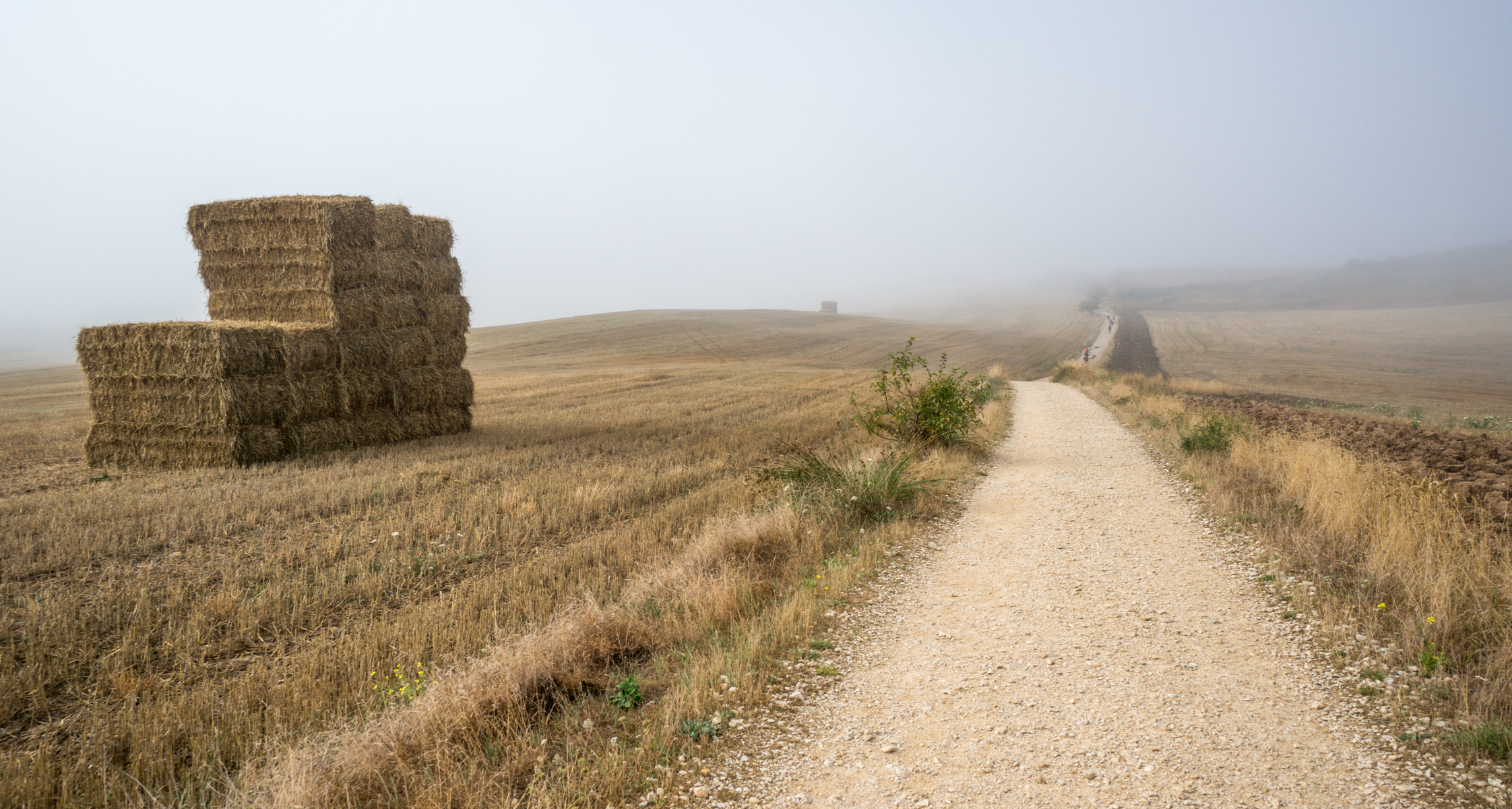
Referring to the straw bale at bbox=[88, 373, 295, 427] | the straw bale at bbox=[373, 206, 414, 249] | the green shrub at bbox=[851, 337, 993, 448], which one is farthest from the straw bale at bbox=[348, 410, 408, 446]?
the green shrub at bbox=[851, 337, 993, 448]

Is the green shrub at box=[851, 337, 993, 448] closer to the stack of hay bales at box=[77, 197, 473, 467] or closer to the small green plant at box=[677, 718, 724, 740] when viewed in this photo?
the small green plant at box=[677, 718, 724, 740]

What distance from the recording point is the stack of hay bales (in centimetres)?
1145

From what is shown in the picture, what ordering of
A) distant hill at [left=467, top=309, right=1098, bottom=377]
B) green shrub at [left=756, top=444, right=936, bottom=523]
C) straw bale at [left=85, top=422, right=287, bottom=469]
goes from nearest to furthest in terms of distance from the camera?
1. green shrub at [left=756, top=444, right=936, bottom=523]
2. straw bale at [left=85, top=422, right=287, bottom=469]
3. distant hill at [left=467, top=309, right=1098, bottom=377]

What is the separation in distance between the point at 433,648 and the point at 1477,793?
591cm

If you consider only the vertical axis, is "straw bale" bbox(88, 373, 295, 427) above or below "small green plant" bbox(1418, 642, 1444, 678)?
above

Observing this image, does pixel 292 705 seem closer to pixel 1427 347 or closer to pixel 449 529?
pixel 449 529

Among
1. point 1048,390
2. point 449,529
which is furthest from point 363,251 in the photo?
point 1048,390

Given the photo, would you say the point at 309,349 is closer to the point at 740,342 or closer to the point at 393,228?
the point at 393,228

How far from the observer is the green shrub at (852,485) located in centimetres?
844

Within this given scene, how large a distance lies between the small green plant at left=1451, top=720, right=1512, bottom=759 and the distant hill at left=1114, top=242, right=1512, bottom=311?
110867mm

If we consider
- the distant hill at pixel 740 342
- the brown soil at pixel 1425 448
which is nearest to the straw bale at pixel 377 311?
the brown soil at pixel 1425 448

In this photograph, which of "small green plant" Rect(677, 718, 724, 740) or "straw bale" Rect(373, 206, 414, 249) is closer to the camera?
"small green plant" Rect(677, 718, 724, 740)

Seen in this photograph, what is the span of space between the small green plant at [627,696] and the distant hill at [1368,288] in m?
114

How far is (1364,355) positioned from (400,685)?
5277 centimetres
